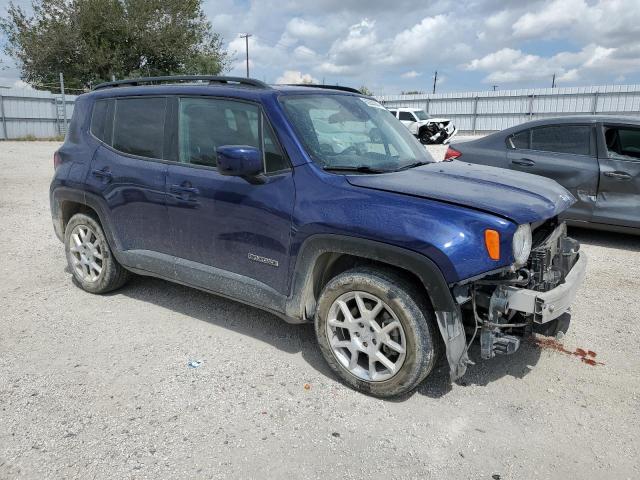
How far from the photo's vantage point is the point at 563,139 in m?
6.63

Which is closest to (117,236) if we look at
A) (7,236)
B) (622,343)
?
(7,236)

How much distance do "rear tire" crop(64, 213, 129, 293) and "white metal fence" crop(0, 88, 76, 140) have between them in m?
22.7

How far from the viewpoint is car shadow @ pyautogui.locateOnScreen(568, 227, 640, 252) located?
659 cm

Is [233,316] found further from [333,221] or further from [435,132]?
[435,132]

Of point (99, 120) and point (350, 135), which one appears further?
point (99, 120)

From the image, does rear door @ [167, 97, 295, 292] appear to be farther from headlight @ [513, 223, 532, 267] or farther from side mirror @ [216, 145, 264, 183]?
headlight @ [513, 223, 532, 267]

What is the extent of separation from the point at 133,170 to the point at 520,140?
5007 mm

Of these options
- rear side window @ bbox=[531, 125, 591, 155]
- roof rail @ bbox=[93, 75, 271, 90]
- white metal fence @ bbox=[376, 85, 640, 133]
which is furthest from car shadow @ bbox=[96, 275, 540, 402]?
white metal fence @ bbox=[376, 85, 640, 133]

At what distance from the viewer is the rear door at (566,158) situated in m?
6.38

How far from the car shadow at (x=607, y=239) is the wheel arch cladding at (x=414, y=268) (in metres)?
4.65

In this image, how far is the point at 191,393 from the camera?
10.7ft

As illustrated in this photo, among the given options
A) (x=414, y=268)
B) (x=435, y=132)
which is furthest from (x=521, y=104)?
(x=414, y=268)

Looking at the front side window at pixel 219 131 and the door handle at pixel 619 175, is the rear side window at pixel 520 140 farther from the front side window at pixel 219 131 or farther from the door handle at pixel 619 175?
the front side window at pixel 219 131

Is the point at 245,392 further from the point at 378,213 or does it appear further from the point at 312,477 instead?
the point at 378,213
